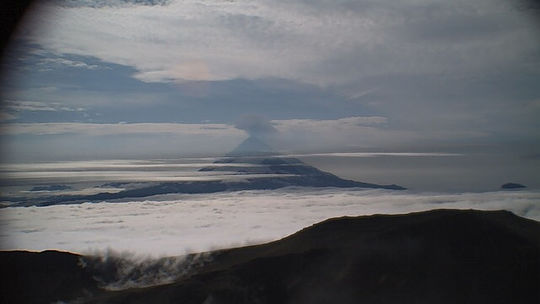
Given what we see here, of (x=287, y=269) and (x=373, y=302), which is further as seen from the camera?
(x=287, y=269)

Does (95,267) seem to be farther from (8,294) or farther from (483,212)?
(483,212)

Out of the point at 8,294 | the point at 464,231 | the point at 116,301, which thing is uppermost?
the point at 464,231

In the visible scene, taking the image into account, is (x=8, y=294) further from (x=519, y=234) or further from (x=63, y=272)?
(x=519, y=234)

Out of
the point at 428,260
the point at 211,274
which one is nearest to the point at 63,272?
the point at 211,274

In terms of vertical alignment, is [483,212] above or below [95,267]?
above

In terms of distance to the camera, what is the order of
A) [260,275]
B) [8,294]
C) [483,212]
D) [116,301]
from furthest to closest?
[8,294] → [483,212] → [260,275] → [116,301]

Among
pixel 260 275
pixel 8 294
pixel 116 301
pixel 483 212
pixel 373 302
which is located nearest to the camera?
pixel 373 302
